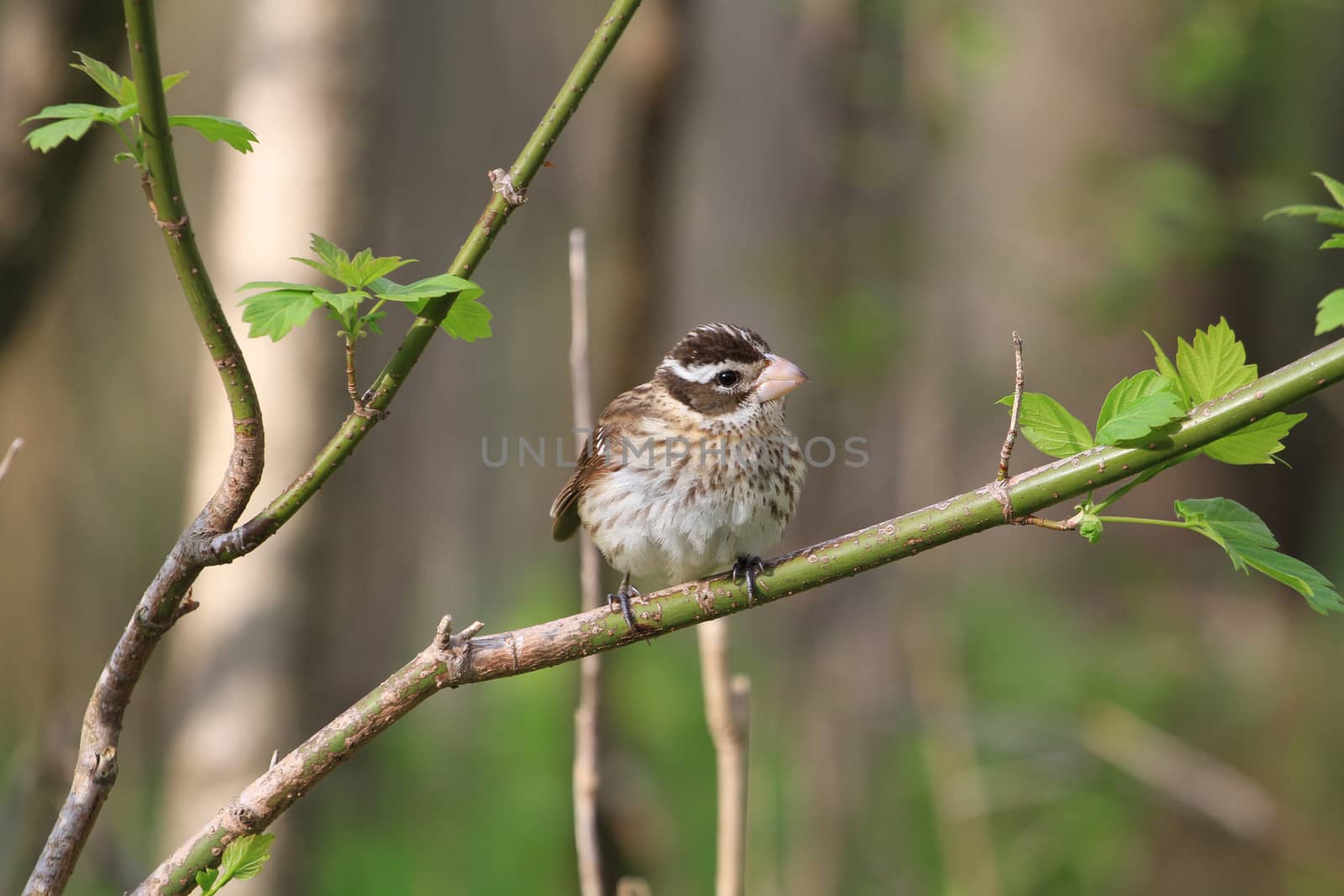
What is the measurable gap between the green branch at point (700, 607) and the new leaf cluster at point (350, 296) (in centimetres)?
39

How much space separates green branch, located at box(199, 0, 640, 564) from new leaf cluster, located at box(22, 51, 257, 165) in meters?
0.29

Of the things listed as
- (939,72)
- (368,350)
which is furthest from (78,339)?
(939,72)

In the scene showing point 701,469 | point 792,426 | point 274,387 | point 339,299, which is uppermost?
point 792,426

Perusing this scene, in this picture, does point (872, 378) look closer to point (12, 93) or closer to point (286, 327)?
point (12, 93)

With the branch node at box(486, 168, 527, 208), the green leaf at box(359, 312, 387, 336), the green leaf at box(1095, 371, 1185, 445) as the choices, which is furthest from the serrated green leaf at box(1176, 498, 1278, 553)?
the green leaf at box(359, 312, 387, 336)

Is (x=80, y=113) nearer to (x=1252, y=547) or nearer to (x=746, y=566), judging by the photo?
(x=1252, y=547)

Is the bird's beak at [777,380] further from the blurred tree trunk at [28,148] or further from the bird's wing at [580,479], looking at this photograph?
the blurred tree trunk at [28,148]

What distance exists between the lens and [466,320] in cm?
154

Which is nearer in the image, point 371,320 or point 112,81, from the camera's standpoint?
point 112,81

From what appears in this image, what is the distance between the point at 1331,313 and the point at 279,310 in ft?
3.79

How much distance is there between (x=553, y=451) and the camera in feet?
23.2

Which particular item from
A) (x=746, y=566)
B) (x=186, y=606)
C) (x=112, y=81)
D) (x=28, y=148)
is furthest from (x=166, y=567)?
(x=28, y=148)

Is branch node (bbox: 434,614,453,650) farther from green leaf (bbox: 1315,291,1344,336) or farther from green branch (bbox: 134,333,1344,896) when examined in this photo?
green leaf (bbox: 1315,291,1344,336)

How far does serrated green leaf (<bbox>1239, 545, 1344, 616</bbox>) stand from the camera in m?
1.38
